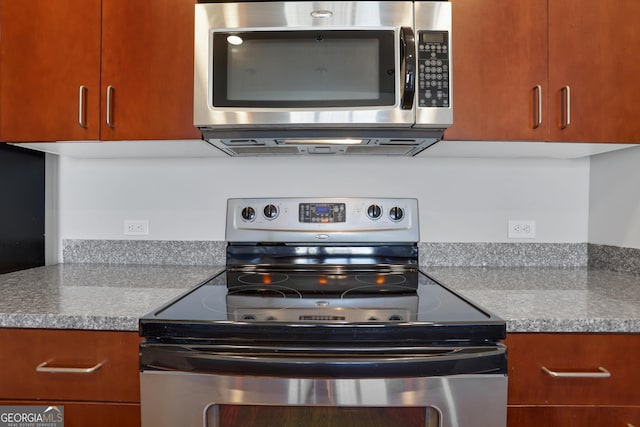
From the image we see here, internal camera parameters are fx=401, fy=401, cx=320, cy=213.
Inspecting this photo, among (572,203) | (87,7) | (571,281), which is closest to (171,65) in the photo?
(87,7)

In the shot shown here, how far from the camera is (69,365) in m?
0.96

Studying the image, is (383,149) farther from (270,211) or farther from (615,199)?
(615,199)

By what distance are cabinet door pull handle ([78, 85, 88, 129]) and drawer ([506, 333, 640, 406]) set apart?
1401 millimetres

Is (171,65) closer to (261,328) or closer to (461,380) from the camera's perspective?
(261,328)

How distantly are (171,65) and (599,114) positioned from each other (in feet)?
4.57

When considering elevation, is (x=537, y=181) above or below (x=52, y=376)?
above

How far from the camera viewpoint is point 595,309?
1.00 m

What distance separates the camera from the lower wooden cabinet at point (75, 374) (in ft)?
3.11

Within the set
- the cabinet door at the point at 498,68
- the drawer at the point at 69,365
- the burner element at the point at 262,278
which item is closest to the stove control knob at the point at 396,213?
the cabinet door at the point at 498,68

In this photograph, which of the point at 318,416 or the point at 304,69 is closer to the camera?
the point at 318,416

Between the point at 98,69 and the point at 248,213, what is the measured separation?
0.70 meters

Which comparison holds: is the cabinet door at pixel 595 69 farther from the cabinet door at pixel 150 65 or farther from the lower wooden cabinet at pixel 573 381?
the cabinet door at pixel 150 65

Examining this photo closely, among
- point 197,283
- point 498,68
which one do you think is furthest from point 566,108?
point 197,283

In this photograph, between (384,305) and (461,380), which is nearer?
(461,380)
